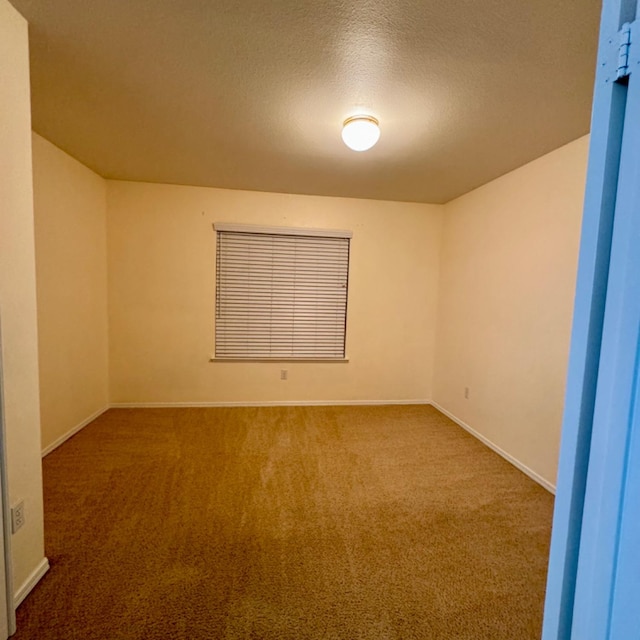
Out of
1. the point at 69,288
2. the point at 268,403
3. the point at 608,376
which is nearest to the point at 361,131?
the point at 608,376

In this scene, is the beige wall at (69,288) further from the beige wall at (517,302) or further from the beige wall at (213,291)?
the beige wall at (517,302)

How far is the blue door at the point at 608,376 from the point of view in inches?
22.9

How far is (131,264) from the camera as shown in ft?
12.3

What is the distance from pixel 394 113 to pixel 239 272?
2.41 m

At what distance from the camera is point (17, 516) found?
57.7 inches

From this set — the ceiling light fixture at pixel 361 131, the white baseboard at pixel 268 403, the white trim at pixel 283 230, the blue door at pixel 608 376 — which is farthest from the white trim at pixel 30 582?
the white trim at pixel 283 230

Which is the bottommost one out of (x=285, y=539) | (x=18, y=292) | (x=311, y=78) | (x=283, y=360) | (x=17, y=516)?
(x=285, y=539)

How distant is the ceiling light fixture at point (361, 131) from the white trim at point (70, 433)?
3.34 metres

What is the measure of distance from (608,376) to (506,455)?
2.82 m

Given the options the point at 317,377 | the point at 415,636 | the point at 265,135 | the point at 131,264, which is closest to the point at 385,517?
the point at 415,636

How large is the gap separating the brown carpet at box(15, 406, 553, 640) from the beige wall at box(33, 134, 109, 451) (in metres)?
0.39

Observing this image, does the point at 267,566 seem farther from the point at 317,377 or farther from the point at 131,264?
the point at 131,264

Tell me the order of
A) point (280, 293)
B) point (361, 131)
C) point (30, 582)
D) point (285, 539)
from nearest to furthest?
point (30, 582) < point (285, 539) < point (361, 131) < point (280, 293)

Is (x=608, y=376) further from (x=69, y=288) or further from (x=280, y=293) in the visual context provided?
(x=69, y=288)
